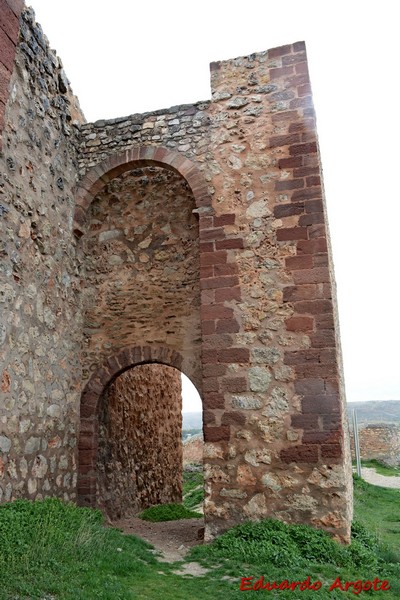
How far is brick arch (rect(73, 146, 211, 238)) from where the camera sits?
6926 mm

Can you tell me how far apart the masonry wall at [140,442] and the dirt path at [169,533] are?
0.39 metres

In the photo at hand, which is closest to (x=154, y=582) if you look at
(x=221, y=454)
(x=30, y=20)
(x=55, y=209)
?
(x=221, y=454)

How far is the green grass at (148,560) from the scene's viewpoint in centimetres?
339

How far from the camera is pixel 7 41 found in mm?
5047

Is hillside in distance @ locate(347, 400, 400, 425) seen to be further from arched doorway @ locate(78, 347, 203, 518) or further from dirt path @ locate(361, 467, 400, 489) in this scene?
arched doorway @ locate(78, 347, 203, 518)

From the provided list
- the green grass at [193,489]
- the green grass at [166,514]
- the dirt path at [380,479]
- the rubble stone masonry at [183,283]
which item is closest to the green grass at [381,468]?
the dirt path at [380,479]

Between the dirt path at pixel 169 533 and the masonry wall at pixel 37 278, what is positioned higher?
the masonry wall at pixel 37 278

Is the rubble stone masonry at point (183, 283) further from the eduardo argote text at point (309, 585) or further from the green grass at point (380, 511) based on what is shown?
the green grass at point (380, 511)

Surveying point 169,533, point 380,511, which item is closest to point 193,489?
point 380,511

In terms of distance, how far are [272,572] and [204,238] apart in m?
3.92

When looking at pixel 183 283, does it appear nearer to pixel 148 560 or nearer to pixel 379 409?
pixel 148 560

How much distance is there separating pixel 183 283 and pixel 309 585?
4163 mm

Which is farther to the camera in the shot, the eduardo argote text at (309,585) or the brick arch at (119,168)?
the brick arch at (119,168)

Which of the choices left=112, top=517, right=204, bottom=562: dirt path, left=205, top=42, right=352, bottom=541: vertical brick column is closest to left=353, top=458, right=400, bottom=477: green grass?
left=112, top=517, right=204, bottom=562: dirt path
